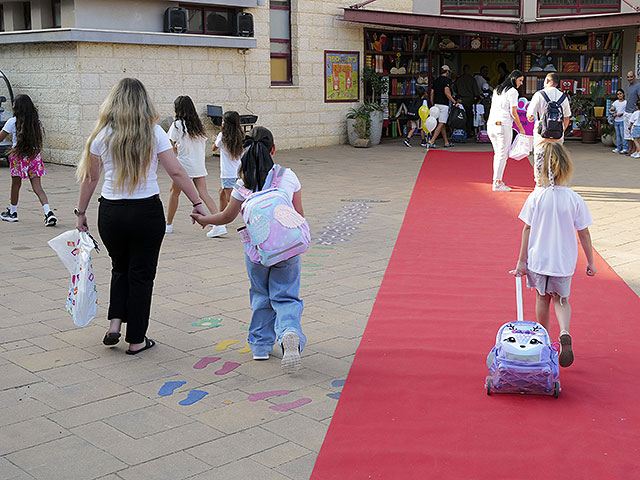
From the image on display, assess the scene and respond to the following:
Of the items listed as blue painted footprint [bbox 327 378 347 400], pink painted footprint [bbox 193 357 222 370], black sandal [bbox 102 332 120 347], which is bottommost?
blue painted footprint [bbox 327 378 347 400]

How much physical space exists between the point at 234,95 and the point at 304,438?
1420cm

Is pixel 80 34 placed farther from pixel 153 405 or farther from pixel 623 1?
pixel 623 1

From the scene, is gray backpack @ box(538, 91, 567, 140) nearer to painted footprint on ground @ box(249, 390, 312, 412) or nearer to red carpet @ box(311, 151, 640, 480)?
red carpet @ box(311, 151, 640, 480)

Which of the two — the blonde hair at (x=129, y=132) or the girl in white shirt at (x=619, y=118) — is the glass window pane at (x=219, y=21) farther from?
→ the blonde hair at (x=129, y=132)

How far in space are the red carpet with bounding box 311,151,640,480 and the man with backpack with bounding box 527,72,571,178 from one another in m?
2.88

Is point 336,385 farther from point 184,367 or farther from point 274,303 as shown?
point 184,367

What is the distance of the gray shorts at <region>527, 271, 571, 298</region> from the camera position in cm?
479

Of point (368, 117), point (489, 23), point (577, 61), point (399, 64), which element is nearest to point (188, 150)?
point (368, 117)

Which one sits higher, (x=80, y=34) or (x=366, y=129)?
(x=80, y=34)

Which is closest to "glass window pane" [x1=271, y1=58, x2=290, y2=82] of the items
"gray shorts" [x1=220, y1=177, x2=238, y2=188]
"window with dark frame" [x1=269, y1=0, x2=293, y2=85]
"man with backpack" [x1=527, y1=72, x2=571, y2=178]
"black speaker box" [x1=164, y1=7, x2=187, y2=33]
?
"window with dark frame" [x1=269, y1=0, x2=293, y2=85]

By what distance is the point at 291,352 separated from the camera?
14.9ft

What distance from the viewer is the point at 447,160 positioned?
16.6 meters

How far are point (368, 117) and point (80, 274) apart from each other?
48.7 feet

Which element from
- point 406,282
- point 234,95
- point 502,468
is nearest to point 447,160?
point 234,95
